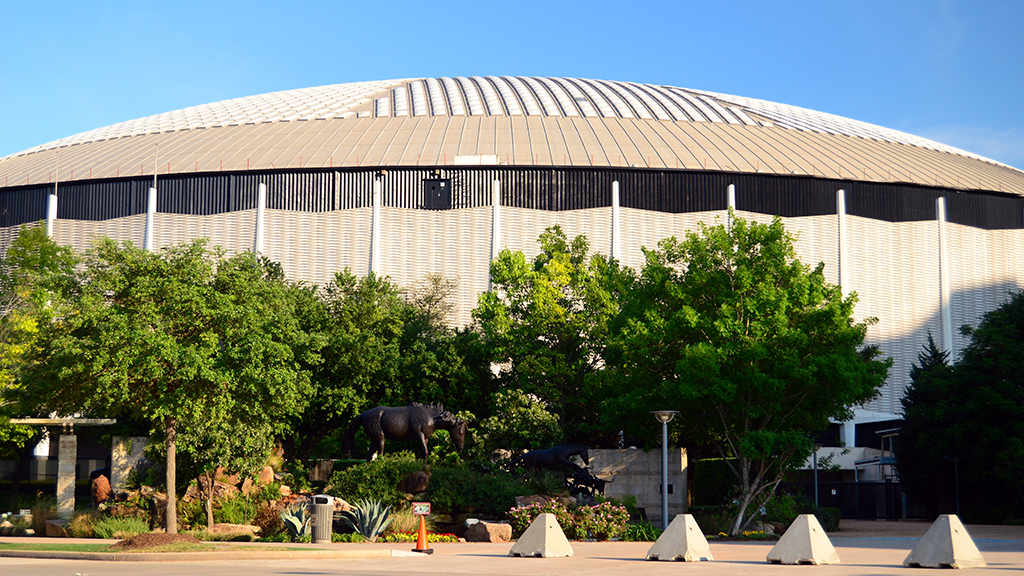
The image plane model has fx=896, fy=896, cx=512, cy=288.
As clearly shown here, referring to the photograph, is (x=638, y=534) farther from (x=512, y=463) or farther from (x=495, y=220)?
(x=495, y=220)

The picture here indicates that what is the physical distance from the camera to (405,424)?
31578 millimetres

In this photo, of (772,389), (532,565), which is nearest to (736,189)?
(772,389)

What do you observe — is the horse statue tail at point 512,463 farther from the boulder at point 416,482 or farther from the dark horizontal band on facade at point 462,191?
the dark horizontal band on facade at point 462,191

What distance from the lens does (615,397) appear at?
34.0 metres

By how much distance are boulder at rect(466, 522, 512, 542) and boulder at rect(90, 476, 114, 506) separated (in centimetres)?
1223

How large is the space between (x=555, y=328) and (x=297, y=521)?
1540 centimetres

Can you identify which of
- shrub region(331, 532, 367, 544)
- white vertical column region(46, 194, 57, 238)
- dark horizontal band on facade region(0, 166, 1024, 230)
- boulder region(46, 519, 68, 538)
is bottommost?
boulder region(46, 519, 68, 538)

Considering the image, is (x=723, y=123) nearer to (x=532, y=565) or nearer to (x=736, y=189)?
(x=736, y=189)

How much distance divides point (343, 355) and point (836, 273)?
34.0m

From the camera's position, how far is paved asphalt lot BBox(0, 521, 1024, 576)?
15539 mm

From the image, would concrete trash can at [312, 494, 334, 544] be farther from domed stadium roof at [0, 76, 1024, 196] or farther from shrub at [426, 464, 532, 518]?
domed stadium roof at [0, 76, 1024, 196]

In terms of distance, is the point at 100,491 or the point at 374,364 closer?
the point at 100,491

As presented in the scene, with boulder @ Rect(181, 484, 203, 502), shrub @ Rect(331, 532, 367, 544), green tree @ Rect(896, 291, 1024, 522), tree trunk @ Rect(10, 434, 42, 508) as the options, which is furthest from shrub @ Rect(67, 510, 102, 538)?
green tree @ Rect(896, 291, 1024, 522)

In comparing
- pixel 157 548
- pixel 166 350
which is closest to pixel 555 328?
pixel 166 350
